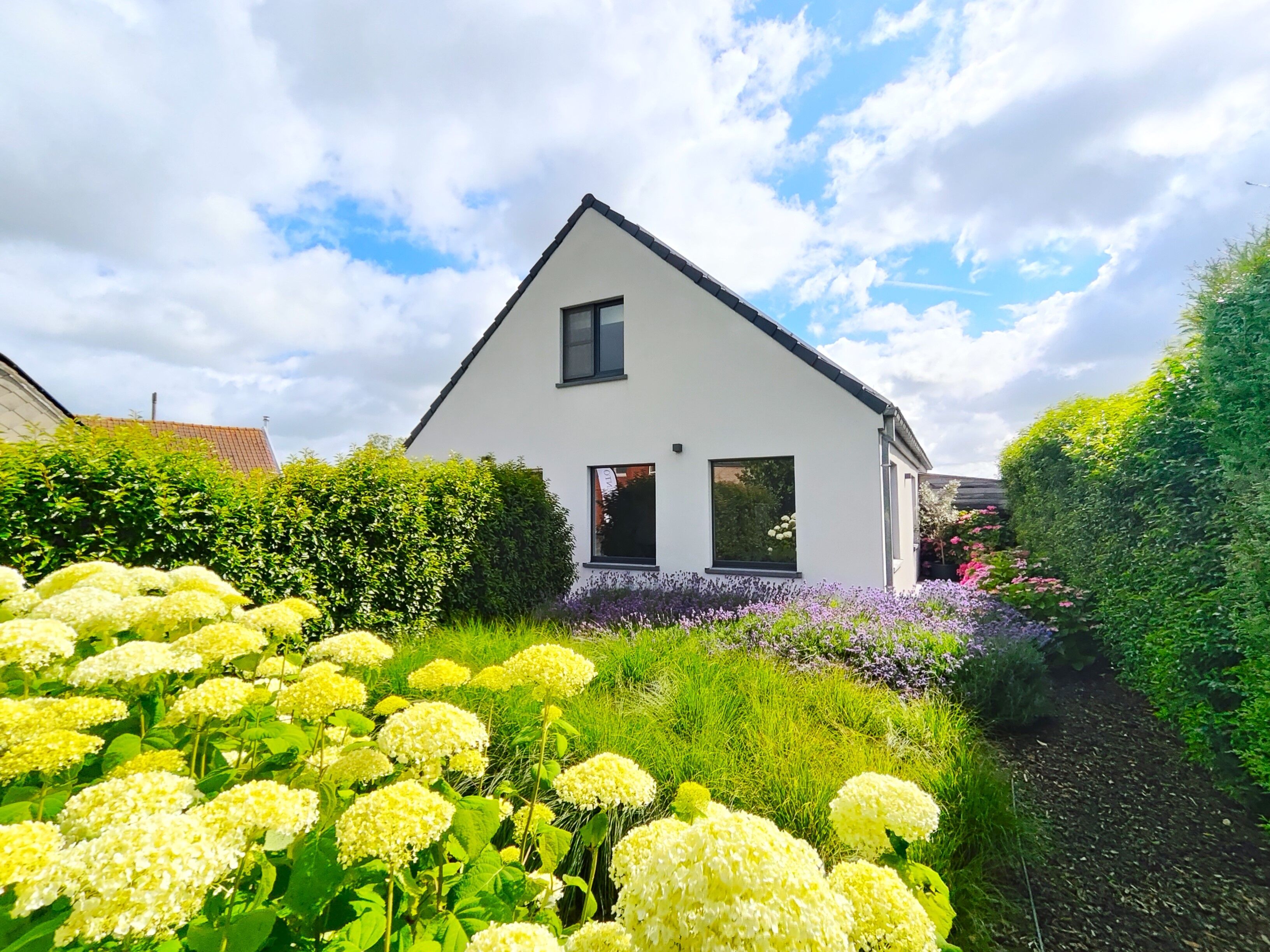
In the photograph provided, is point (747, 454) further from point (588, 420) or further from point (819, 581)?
point (588, 420)

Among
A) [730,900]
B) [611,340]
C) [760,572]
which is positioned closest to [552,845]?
[730,900]

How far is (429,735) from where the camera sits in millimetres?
1522

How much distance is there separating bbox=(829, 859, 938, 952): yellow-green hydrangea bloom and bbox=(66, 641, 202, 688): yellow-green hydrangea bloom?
2.01m

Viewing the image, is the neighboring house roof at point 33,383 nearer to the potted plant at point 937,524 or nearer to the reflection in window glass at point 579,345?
the reflection in window glass at point 579,345

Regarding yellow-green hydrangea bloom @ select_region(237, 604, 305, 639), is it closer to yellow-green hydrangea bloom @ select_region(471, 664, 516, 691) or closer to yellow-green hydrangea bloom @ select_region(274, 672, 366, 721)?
yellow-green hydrangea bloom @ select_region(274, 672, 366, 721)

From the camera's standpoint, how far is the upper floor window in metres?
10.3

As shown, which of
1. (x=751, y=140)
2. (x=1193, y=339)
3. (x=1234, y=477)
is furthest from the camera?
(x=751, y=140)

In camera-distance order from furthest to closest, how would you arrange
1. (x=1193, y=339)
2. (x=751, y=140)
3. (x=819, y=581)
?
(x=819, y=581) < (x=751, y=140) < (x=1193, y=339)

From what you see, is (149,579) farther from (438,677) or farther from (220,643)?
(438,677)

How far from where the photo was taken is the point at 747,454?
28.9 feet

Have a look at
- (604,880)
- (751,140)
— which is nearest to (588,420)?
(751,140)

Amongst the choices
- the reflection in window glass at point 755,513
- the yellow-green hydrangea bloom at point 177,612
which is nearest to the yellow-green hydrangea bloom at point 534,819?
the yellow-green hydrangea bloom at point 177,612

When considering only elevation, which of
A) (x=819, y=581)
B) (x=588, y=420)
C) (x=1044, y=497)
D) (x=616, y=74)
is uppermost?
(x=616, y=74)

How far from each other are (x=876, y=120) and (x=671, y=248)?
4.94 meters
